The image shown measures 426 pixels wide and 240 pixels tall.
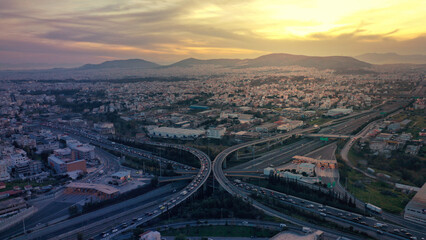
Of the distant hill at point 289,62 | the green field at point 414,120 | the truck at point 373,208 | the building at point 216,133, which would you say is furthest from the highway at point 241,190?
the distant hill at point 289,62

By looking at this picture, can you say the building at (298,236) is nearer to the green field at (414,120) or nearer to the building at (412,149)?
the building at (412,149)

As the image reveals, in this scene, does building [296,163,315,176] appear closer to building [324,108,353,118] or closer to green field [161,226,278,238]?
green field [161,226,278,238]

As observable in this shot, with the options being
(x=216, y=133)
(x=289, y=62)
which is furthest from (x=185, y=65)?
(x=216, y=133)

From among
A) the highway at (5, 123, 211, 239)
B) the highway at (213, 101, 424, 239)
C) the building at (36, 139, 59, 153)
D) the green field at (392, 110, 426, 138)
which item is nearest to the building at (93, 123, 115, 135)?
the building at (36, 139, 59, 153)

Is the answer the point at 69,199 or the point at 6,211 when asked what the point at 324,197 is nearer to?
the point at 69,199

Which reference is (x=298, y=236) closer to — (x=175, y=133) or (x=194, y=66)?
(x=175, y=133)

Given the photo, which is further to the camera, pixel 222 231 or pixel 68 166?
pixel 68 166
